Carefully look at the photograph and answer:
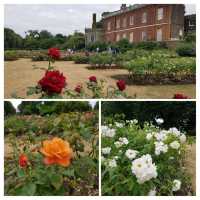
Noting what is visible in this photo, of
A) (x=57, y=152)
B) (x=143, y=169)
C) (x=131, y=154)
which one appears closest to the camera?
(x=57, y=152)

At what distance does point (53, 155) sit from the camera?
6.77ft

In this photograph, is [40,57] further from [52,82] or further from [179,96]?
[179,96]

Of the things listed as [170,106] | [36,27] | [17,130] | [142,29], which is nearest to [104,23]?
[142,29]

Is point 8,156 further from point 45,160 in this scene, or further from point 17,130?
point 45,160

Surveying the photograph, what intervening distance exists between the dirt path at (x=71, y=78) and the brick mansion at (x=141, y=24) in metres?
0.19

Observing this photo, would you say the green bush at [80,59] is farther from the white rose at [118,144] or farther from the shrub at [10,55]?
the white rose at [118,144]

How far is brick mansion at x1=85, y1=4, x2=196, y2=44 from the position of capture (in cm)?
229

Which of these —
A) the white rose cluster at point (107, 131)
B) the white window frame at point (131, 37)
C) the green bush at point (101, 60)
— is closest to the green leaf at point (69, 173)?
the white rose cluster at point (107, 131)

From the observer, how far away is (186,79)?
98.5 inches

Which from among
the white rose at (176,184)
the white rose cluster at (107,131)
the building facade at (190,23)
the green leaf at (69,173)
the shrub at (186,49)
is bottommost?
the white rose at (176,184)

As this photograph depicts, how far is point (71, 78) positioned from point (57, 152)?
0.49 meters

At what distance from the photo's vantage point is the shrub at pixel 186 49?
2300 millimetres

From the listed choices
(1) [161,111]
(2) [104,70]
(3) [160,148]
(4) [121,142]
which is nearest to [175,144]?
(3) [160,148]
